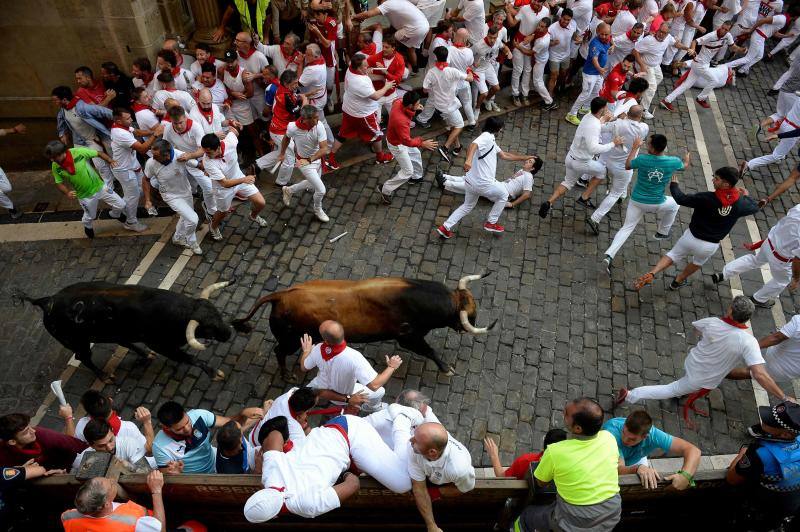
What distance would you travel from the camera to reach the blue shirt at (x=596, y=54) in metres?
11.2

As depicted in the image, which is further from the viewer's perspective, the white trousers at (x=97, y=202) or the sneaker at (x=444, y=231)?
the sneaker at (x=444, y=231)

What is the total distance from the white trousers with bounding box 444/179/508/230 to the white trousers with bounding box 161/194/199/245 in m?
3.90

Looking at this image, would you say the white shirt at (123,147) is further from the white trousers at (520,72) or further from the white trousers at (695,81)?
the white trousers at (695,81)

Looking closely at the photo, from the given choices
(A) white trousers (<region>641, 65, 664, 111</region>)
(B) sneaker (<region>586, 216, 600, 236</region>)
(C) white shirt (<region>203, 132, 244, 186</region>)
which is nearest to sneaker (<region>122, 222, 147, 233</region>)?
(C) white shirt (<region>203, 132, 244, 186</region>)

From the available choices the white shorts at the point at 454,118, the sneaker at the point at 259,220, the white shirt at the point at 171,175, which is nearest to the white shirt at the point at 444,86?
the white shorts at the point at 454,118

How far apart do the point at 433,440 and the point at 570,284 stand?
16.5 ft

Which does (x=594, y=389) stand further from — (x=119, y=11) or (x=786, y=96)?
(x=119, y=11)

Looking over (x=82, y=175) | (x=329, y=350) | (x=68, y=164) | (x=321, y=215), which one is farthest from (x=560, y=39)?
(x=68, y=164)

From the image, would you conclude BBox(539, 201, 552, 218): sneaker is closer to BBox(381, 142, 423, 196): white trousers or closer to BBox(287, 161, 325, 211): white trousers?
BBox(381, 142, 423, 196): white trousers

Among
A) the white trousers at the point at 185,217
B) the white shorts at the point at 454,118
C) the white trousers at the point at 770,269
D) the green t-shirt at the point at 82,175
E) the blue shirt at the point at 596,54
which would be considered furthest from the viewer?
the blue shirt at the point at 596,54

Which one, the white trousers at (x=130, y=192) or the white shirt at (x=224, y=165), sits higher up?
the white shirt at (x=224, y=165)

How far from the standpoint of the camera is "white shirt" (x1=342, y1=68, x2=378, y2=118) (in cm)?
933

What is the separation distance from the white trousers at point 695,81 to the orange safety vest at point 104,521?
41.7 feet

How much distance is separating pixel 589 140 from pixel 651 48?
4.61 meters
